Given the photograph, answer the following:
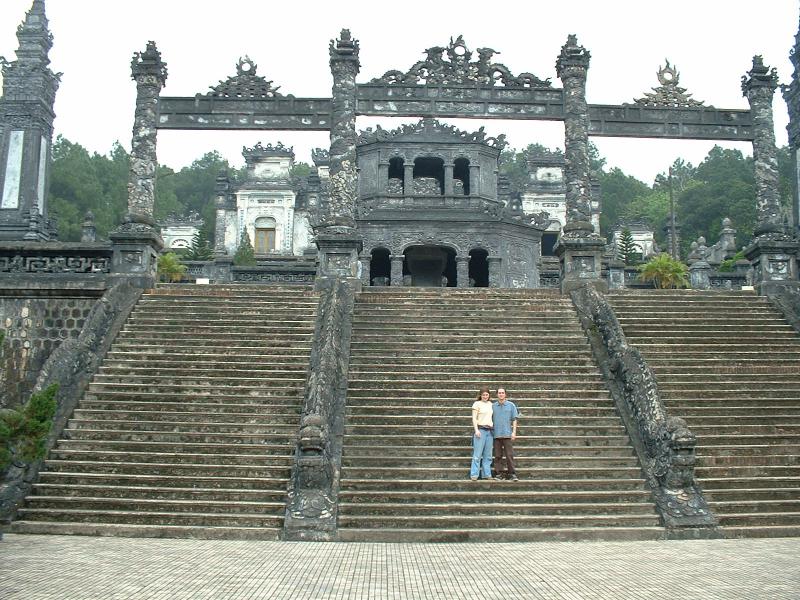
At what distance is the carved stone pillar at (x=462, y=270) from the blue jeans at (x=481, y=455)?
59.9 ft

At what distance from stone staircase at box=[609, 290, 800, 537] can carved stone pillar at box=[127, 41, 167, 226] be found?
975 cm

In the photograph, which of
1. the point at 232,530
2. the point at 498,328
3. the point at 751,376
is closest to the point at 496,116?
the point at 498,328

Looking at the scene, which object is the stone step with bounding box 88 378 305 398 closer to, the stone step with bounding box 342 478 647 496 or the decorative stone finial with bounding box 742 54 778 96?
the stone step with bounding box 342 478 647 496

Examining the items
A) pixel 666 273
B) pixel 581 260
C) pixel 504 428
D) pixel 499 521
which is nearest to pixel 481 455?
pixel 504 428

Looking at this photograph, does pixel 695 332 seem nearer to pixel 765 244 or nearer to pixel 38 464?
pixel 765 244

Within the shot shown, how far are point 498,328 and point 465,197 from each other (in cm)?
1680

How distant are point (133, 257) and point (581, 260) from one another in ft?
28.6

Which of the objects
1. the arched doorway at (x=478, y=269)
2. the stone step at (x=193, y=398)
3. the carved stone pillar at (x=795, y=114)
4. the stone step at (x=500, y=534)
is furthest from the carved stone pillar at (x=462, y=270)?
the stone step at (x=500, y=534)

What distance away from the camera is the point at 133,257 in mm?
13977

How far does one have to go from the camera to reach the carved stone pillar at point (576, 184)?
1484cm

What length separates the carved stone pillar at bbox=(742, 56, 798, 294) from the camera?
14828 millimetres

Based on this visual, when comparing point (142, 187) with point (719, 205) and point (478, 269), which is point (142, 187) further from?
point (719, 205)

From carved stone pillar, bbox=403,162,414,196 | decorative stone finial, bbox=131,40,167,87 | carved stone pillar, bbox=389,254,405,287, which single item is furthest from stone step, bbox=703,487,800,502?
carved stone pillar, bbox=403,162,414,196

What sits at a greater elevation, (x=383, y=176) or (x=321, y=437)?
(x=383, y=176)
